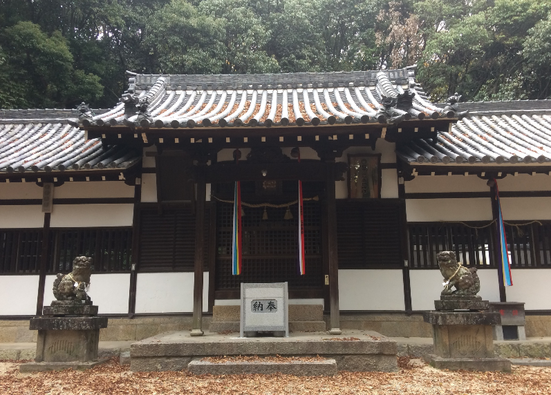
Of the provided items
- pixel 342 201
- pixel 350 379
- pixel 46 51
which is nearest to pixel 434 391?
pixel 350 379

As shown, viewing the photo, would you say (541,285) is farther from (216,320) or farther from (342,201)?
(216,320)

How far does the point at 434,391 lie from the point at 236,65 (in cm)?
2463

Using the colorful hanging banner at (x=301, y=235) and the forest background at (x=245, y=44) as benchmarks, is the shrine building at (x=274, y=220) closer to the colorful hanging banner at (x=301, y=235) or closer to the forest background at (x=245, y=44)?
the colorful hanging banner at (x=301, y=235)

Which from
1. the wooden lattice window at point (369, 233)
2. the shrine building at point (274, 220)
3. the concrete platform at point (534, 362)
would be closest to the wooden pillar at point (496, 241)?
the shrine building at point (274, 220)

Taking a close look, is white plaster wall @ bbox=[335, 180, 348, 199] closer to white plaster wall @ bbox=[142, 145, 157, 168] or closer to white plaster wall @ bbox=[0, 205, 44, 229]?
white plaster wall @ bbox=[142, 145, 157, 168]

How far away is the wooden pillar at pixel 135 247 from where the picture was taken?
30.5 feet

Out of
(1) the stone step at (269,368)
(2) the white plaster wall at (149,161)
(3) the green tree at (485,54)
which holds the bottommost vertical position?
(1) the stone step at (269,368)

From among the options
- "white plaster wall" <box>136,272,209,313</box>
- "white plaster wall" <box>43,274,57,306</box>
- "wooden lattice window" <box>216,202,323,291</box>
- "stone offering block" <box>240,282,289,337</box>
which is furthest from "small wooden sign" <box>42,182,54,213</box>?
"stone offering block" <box>240,282,289,337</box>

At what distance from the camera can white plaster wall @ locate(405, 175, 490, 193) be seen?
31.3ft

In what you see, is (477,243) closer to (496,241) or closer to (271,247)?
(496,241)

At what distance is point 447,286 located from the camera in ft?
24.4

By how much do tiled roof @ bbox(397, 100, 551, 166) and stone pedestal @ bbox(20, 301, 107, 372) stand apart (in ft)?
23.3

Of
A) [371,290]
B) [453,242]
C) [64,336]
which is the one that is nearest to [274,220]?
[371,290]

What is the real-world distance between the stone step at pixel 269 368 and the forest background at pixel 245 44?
787 inches
